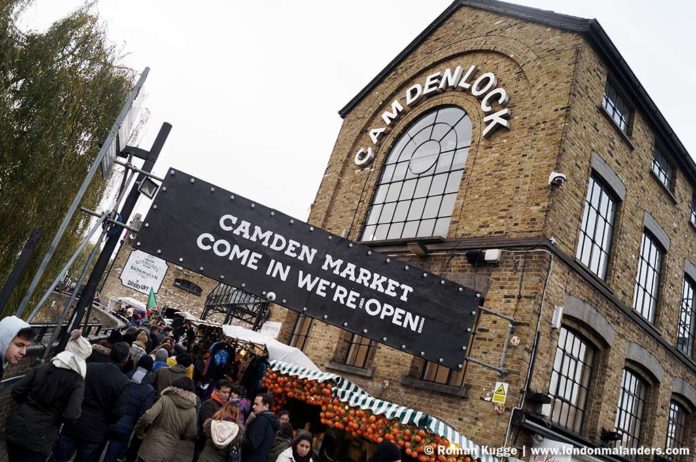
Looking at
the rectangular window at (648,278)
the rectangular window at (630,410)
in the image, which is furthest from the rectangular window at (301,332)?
the rectangular window at (648,278)

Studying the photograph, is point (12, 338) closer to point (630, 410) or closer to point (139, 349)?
point (139, 349)

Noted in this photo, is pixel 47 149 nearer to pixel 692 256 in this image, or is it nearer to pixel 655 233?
pixel 655 233

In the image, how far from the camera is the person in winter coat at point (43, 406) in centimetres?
388

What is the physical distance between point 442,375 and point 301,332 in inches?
182

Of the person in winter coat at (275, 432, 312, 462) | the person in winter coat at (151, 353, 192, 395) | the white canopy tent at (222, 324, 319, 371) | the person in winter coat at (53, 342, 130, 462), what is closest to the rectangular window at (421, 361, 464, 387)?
the white canopy tent at (222, 324, 319, 371)

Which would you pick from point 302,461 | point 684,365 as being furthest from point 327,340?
point 684,365

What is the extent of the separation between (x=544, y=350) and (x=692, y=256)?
8.03m

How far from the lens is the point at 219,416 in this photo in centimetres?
530

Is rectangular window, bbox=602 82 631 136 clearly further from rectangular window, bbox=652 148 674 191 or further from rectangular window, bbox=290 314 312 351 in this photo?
rectangular window, bbox=290 314 312 351

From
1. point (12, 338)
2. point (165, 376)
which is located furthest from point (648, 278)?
point (12, 338)

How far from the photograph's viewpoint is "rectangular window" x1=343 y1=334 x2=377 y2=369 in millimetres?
10375

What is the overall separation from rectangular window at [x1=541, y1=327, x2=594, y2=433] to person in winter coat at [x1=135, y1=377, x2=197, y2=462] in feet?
19.1

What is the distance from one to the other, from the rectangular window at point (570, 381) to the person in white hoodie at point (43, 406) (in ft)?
23.1

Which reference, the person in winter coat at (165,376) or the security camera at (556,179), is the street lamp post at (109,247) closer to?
the person in winter coat at (165,376)
